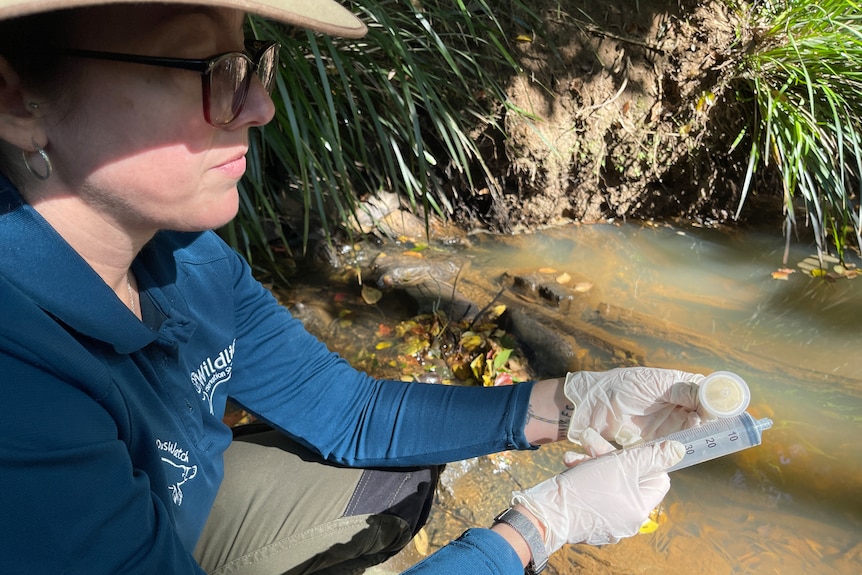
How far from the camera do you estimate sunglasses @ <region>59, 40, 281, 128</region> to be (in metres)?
0.79

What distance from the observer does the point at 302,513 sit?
145 centimetres

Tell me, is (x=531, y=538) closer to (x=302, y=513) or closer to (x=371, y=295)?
(x=302, y=513)

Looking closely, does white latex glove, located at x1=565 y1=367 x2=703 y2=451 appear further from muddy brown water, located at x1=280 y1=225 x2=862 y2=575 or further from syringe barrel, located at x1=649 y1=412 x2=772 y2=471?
muddy brown water, located at x1=280 y1=225 x2=862 y2=575

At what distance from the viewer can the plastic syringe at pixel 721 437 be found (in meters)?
1.22

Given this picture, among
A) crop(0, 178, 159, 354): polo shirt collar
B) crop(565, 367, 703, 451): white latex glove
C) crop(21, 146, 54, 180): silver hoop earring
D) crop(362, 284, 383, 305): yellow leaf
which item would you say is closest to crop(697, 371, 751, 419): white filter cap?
crop(565, 367, 703, 451): white latex glove

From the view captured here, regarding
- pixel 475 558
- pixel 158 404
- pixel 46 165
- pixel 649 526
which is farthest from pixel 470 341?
pixel 46 165

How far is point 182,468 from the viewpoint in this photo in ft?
3.72

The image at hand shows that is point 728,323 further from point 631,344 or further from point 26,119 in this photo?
point 26,119

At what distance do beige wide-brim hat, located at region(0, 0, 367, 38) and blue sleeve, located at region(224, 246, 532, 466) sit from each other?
716 millimetres

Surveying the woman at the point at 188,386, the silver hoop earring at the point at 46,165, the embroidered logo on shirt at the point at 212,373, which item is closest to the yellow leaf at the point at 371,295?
the woman at the point at 188,386

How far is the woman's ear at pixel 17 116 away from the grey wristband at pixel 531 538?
1072mm

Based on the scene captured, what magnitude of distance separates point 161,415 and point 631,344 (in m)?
2.10

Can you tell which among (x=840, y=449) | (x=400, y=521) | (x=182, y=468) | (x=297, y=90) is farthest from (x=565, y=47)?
(x=182, y=468)

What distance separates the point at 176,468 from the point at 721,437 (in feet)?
3.63
